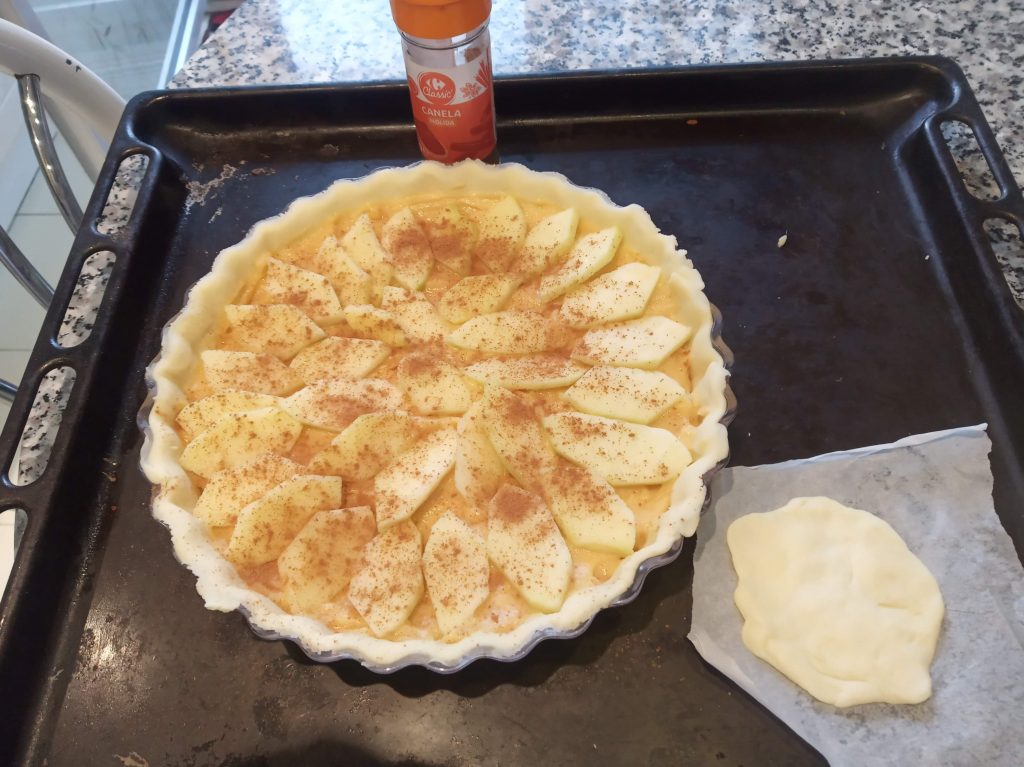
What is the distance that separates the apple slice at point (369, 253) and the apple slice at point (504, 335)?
207mm

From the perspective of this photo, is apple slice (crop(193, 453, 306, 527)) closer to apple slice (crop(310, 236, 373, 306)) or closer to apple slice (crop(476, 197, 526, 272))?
apple slice (crop(310, 236, 373, 306))

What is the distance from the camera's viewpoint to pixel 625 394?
4.32 feet

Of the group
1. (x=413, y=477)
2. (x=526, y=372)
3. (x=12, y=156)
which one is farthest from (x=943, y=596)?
(x=12, y=156)

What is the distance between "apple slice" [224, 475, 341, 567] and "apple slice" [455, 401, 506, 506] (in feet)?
0.72

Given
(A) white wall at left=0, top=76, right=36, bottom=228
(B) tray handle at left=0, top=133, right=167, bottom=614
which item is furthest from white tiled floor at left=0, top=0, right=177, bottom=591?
(B) tray handle at left=0, top=133, right=167, bottom=614

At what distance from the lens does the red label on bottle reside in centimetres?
150

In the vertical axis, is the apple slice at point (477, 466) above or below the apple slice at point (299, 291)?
below

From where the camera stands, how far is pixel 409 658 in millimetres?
1082

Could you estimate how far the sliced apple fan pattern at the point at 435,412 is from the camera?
1189 mm

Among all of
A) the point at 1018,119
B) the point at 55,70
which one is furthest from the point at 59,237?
the point at 1018,119

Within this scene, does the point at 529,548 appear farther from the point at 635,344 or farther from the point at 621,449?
the point at 635,344

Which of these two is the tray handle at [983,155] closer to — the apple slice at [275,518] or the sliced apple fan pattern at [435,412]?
the sliced apple fan pattern at [435,412]

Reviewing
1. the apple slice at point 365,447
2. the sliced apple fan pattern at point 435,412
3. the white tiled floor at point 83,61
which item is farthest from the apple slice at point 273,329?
the white tiled floor at point 83,61

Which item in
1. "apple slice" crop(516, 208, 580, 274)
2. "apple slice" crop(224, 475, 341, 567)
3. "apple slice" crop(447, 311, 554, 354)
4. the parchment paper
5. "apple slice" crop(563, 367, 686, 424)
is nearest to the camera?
the parchment paper
